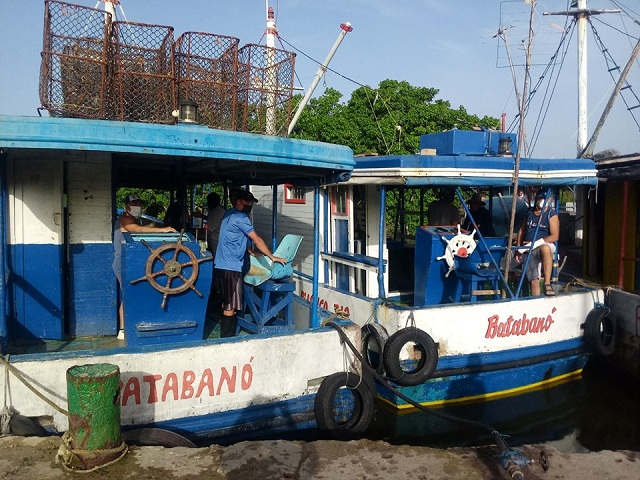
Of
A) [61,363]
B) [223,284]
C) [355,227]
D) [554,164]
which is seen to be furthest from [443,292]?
[61,363]

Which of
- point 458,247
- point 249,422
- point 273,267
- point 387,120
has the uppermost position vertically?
point 387,120

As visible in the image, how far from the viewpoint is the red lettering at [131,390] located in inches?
180

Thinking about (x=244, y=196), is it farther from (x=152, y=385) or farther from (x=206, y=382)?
(x=152, y=385)

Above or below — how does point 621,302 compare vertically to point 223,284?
below

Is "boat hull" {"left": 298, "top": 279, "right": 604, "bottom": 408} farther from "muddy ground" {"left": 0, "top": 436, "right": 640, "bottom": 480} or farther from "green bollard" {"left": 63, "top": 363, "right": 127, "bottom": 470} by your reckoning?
"green bollard" {"left": 63, "top": 363, "right": 127, "bottom": 470}

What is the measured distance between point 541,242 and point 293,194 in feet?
14.4

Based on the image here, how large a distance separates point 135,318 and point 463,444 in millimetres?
4324

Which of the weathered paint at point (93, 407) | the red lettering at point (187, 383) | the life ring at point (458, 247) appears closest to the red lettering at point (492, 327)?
the life ring at point (458, 247)

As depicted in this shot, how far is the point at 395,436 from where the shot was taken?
23.4ft

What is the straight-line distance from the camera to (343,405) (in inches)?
216

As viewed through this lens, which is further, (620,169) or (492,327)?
(620,169)

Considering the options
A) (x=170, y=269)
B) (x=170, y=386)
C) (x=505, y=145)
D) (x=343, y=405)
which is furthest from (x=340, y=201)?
(x=170, y=386)

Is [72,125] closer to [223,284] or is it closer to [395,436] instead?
[223,284]

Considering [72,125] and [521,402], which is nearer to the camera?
[72,125]
